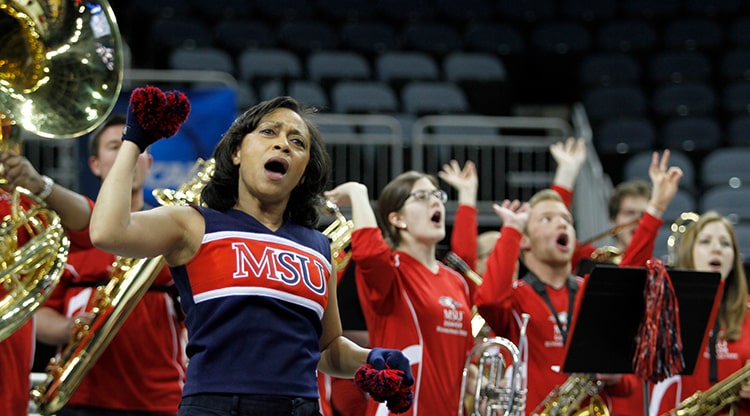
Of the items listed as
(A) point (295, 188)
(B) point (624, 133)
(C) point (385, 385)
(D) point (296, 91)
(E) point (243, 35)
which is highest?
(E) point (243, 35)

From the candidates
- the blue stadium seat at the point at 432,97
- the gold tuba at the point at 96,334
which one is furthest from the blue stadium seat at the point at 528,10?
the gold tuba at the point at 96,334

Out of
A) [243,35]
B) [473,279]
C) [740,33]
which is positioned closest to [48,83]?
[473,279]

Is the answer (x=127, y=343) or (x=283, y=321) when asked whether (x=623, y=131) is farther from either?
(x=283, y=321)

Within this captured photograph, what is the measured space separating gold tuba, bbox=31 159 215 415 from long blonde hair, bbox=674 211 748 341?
249cm

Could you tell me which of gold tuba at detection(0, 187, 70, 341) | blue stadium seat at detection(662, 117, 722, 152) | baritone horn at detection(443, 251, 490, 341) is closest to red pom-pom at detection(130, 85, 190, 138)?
gold tuba at detection(0, 187, 70, 341)

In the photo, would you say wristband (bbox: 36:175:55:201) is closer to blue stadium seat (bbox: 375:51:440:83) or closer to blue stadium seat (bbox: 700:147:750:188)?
blue stadium seat (bbox: 700:147:750:188)

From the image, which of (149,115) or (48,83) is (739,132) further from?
(149,115)

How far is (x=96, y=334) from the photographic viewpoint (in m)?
4.26

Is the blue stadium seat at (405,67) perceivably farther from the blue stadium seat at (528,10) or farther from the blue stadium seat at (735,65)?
the blue stadium seat at (735,65)

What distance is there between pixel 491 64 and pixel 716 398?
690 cm

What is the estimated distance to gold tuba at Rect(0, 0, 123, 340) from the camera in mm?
3750

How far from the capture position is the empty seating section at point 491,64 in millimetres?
9539

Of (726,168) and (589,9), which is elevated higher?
(589,9)

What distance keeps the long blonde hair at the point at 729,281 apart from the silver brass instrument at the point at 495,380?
1.24 m
